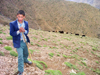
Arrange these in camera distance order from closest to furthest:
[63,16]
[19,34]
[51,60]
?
[19,34] → [51,60] → [63,16]

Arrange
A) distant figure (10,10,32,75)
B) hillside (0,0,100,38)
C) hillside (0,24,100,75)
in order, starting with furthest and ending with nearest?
1. hillside (0,0,100,38)
2. hillside (0,24,100,75)
3. distant figure (10,10,32,75)

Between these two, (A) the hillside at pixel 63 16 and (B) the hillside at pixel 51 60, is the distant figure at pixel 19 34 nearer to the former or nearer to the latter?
(B) the hillside at pixel 51 60

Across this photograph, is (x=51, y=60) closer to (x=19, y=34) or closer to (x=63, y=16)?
(x=19, y=34)

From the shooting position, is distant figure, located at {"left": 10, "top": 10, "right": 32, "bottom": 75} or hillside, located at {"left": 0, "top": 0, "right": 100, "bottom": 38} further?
hillside, located at {"left": 0, "top": 0, "right": 100, "bottom": 38}

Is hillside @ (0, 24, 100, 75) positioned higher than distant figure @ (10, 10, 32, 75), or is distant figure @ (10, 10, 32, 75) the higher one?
distant figure @ (10, 10, 32, 75)

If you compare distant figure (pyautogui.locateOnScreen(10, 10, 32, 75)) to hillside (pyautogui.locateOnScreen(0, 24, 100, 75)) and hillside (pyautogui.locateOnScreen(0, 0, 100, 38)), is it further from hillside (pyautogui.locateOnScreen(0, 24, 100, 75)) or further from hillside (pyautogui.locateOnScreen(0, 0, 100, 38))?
hillside (pyautogui.locateOnScreen(0, 0, 100, 38))

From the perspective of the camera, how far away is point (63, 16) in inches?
2377

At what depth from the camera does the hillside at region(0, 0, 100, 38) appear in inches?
2029

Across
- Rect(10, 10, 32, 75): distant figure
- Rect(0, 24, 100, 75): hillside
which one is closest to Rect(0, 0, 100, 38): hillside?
Rect(0, 24, 100, 75): hillside

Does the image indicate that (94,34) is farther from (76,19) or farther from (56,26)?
(56,26)

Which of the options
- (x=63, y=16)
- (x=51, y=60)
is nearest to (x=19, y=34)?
(x=51, y=60)

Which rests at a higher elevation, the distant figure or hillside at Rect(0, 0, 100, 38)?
hillside at Rect(0, 0, 100, 38)

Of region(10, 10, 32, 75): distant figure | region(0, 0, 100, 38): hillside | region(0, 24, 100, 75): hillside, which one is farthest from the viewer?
region(0, 0, 100, 38): hillside

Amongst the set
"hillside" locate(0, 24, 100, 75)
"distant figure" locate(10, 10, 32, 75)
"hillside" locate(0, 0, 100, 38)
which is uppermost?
"hillside" locate(0, 0, 100, 38)
